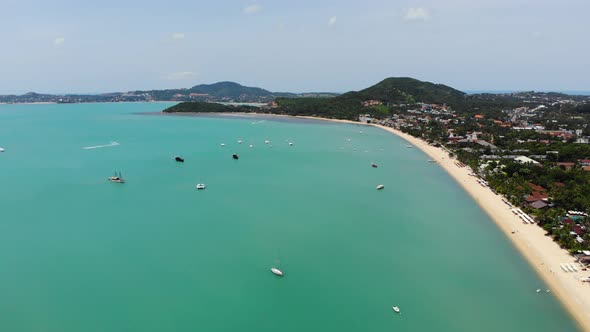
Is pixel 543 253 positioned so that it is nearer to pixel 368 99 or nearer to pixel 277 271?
pixel 277 271

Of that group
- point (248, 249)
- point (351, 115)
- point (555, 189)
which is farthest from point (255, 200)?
point (351, 115)

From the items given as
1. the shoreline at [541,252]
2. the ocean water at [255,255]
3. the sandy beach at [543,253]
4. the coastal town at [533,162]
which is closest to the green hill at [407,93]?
the coastal town at [533,162]

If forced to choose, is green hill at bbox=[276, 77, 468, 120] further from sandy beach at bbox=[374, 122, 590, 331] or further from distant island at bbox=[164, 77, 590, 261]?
sandy beach at bbox=[374, 122, 590, 331]

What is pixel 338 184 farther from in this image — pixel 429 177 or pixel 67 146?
pixel 67 146

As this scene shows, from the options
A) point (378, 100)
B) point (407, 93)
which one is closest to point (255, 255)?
point (378, 100)

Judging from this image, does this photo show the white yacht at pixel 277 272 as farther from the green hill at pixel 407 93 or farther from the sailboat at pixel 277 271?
the green hill at pixel 407 93

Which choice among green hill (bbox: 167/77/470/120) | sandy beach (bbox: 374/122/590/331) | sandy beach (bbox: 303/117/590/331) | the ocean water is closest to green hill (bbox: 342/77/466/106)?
green hill (bbox: 167/77/470/120)

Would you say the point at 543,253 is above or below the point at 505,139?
below

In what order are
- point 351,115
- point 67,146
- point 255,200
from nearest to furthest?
point 255,200 < point 67,146 < point 351,115
